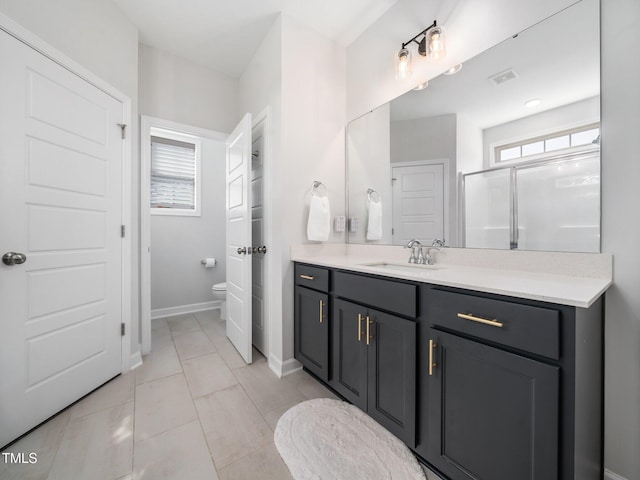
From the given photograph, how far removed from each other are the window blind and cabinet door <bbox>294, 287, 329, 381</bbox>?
99.8 inches

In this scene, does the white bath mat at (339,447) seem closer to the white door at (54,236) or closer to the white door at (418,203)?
the white door at (418,203)

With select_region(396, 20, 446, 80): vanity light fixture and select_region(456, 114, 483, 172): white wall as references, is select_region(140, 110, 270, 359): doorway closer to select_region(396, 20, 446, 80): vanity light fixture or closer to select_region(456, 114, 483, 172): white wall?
select_region(396, 20, 446, 80): vanity light fixture

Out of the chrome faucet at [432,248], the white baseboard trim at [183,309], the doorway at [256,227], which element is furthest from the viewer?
the white baseboard trim at [183,309]

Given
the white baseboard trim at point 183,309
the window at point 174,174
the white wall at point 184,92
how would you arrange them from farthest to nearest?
1. the window at point 174,174
2. the white baseboard trim at point 183,309
3. the white wall at point 184,92

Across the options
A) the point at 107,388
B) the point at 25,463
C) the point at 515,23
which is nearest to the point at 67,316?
the point at 107,388

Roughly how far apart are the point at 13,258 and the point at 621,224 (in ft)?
9.04

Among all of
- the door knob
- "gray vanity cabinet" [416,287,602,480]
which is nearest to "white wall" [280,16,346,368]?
"gray vanity cabinet" [416,287,602,480]

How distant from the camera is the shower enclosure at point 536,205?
1.13 metres

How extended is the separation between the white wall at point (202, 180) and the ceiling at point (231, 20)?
23cm

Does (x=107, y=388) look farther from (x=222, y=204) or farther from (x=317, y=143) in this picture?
(x=222, y=204)

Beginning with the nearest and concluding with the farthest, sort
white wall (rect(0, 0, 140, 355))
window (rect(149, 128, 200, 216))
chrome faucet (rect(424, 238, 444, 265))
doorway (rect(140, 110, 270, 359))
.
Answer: white wall (rect(0, 0, 140, 355)) → chrome faucet (rect(424, 238, 444, 265)) → doorway (rect(140, 110, 270, 359)) → window (rect(149, 128, 200, 216))

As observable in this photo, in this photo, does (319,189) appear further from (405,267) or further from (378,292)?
(378,292)

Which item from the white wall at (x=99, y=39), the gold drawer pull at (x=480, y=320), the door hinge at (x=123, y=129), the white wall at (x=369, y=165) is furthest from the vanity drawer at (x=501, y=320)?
the door hinge at (x=123, y=129)

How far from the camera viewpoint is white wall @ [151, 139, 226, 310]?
3359mm
